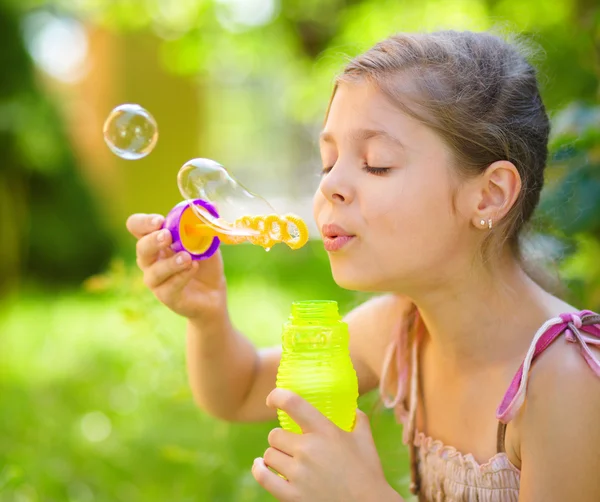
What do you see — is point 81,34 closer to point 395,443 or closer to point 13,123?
point 13,123

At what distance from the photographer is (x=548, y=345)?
142cm

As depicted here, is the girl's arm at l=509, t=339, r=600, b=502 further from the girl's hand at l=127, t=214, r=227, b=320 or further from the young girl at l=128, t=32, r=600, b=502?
the girl's hand at l=127, t=214, r=227, b=320

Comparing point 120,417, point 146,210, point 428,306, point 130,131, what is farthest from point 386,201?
point 146,210

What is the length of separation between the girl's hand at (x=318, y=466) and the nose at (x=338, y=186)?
38 cm

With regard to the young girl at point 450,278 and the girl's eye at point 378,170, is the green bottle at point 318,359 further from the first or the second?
the girl's eye at point 378,170

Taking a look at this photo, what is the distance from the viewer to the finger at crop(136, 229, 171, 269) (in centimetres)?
160

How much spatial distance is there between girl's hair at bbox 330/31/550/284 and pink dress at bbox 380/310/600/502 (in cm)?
24

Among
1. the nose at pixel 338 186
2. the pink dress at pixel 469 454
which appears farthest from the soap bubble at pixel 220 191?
the pink dress at pixel 469 454

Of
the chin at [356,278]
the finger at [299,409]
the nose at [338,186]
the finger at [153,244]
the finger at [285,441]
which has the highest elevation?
the nose at [338,186]

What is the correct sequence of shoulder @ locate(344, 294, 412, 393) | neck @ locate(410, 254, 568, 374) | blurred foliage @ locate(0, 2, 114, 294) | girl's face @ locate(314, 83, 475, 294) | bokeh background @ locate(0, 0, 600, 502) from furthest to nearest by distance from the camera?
blurred foliage @ locate(0, 2, 114, 294) → bokeh background @ locate(0, 0, 600, 502) → shoulder @ locate(344, 294, 412, 393) → neck @ locate(410, 254, 568, 374) → girl's face @ locate(314, 83, 475, 294)

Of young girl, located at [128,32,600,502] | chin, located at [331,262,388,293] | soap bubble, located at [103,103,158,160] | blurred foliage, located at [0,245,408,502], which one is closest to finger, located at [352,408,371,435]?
young girl, located at [128,32,600,502]

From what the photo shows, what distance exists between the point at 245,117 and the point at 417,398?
82.0ft

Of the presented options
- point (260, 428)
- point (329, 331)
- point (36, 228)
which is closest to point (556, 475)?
point (329, 331)

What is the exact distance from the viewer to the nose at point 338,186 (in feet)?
4.73
